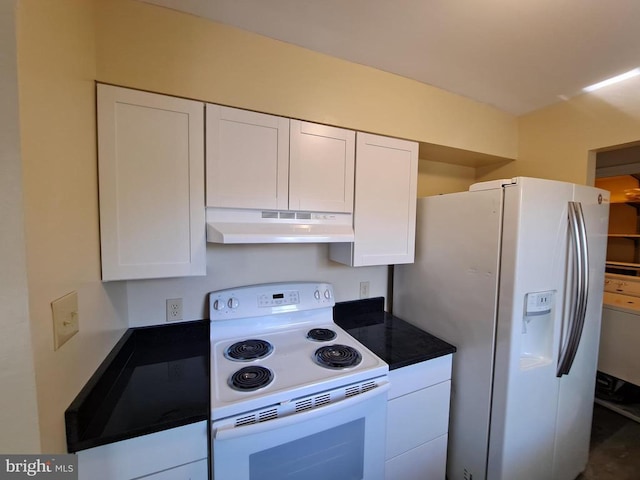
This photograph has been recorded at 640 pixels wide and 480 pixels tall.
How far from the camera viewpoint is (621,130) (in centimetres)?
151

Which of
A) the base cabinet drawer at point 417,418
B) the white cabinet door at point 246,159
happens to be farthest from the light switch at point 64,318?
the base cabinet drawer at point 417,418

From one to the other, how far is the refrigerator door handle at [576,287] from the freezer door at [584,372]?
12 cm

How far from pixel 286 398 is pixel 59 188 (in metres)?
1.04

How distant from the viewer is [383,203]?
154 centimetres

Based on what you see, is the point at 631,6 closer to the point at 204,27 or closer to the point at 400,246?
the point at 400,246

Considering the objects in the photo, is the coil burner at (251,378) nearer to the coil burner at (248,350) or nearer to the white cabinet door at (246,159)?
the coil burner at (248,350)

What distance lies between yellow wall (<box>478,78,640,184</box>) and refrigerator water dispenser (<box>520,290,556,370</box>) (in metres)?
1.02

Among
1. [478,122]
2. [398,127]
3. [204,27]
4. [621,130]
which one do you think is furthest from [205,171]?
[621,130]

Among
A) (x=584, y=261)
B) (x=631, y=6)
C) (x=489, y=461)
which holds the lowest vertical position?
(x=489, y=461)

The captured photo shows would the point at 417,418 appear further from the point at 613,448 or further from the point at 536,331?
the point at 613,448

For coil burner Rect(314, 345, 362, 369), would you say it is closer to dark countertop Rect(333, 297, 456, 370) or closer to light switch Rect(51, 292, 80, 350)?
dark countertop Rect(333, 297, 456, 370)

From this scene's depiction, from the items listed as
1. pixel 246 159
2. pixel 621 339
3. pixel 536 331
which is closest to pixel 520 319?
pixel 536 331

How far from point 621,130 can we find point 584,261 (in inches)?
36.6

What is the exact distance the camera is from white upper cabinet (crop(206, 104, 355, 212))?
1.16 metres
